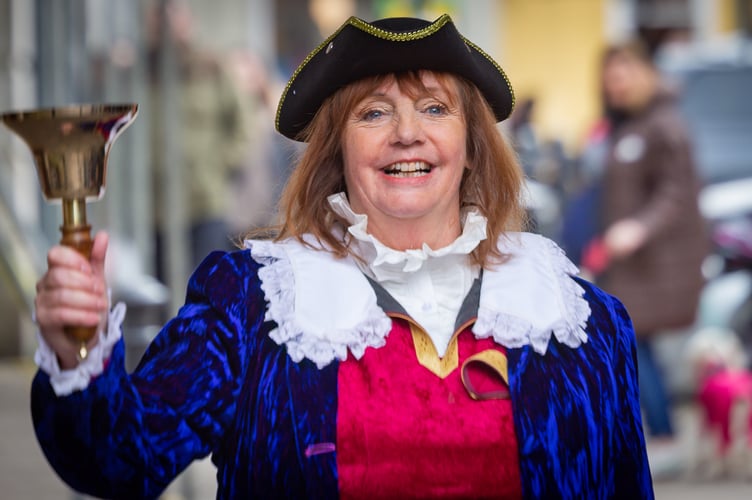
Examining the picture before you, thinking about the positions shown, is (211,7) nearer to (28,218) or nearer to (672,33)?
(672,33)

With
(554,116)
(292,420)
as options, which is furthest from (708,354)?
(554,116)

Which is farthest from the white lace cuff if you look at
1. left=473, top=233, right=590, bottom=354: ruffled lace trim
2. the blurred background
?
the blurred background

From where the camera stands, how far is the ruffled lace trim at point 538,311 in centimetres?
286

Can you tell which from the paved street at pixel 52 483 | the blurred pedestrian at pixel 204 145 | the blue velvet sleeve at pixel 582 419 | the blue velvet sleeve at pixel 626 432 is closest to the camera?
the blue velvet sleeve at pixel 582 419

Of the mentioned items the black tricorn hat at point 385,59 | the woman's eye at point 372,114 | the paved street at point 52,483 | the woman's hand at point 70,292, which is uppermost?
the black tricorn hat at point 385,59

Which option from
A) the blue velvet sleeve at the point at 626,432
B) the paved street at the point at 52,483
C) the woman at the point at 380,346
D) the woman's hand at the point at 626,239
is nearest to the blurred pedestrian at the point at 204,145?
the paved street at the point at 52,483

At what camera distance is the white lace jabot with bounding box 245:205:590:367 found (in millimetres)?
2803

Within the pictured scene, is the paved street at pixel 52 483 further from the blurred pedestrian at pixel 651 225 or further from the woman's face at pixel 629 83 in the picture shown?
the woman's face at pixel 629 83

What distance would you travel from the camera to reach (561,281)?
120 inches

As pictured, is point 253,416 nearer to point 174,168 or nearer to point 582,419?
point 582,419

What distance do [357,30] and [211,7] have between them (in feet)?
48.7

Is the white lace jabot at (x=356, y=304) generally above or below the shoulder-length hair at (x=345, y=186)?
below

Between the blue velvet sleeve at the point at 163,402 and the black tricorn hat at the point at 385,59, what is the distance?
0.40 meters

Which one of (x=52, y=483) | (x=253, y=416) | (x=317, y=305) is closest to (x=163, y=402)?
(x=253, y=416)
